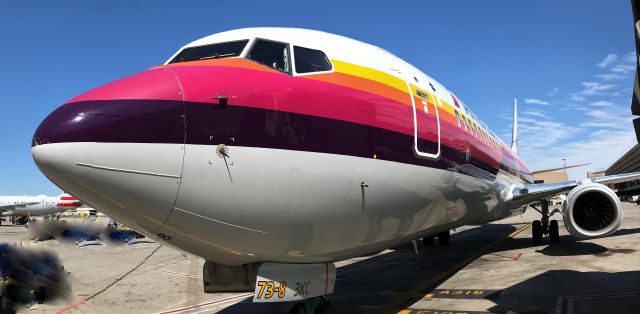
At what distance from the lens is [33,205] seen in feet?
180

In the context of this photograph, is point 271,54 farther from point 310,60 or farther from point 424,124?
point 424,124

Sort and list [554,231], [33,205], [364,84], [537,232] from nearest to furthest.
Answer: [364,84]
[554,231]
[537,232]
[33,205]

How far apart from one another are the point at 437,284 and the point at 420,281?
566 millimetres

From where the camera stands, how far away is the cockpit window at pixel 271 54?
4730 mm

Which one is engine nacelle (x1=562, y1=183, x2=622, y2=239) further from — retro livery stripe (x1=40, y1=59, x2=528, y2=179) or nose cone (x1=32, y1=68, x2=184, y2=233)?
nose cone (x1=32, y1=68, x2=184, y2=233)

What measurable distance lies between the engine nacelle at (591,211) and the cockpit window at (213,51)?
8.96m

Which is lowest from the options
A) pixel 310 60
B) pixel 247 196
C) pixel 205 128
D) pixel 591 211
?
pixel 591 211

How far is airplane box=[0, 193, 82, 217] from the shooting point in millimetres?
51969

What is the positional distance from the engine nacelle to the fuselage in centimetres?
611

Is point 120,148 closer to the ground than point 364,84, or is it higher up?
closer to the ground

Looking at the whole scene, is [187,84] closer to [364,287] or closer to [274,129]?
[274,129]

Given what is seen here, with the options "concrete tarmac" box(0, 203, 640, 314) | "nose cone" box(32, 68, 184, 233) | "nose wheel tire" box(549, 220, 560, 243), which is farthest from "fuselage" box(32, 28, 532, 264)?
"nose wheel tire" box(549, 220, 560, 243)

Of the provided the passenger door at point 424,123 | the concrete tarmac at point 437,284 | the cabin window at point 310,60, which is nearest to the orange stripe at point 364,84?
the cabin window at point 310,60

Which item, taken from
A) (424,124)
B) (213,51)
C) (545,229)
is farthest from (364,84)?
(545,229)
